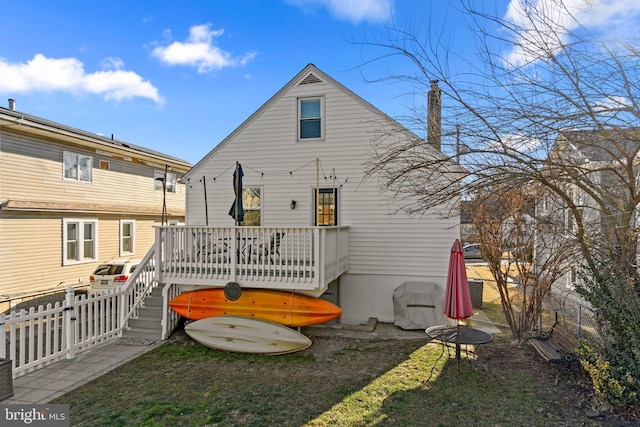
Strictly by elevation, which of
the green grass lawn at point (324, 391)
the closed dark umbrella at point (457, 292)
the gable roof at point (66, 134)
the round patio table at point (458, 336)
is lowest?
the green grass lawn at point (324, 391)

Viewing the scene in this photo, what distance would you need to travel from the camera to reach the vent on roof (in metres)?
9.90

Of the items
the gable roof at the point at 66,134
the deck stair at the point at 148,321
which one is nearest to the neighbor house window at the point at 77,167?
the gable roof at the point at 66,134

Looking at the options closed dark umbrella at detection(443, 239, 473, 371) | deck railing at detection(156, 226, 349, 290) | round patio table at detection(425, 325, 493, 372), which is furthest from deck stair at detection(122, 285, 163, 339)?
closed dark umbrella at detection(443, 239, 473, 371)

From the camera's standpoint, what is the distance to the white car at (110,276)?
35.7 ft

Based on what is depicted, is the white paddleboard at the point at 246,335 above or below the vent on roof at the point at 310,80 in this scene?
below

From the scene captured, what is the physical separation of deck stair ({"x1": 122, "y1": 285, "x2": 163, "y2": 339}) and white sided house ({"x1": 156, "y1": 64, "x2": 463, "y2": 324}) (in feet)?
2.46

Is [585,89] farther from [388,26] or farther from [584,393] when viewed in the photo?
[584,393]

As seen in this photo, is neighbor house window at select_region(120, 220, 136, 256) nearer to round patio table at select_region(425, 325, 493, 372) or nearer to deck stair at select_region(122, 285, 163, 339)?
deck stair at select_region(122, 285, 163, 339)

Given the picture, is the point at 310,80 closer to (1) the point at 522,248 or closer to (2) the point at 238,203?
(2) the point at 238,203

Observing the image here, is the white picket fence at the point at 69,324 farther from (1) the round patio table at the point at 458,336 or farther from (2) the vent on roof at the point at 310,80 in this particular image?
(1) the round patio table at the point at 458,336

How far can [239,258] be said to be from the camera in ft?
24.0

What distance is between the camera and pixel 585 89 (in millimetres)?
4316

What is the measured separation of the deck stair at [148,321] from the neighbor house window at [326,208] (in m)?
4.54

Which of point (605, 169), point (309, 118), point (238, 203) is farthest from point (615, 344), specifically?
point (309, 118)
